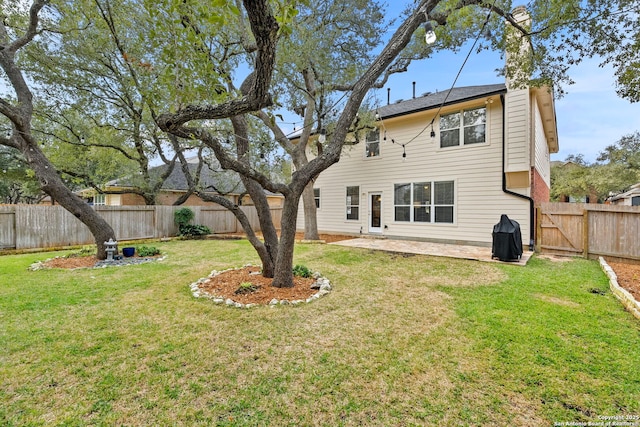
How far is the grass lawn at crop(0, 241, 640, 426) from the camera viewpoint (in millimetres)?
2002

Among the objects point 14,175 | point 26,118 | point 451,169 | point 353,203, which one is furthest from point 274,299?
point 14,175

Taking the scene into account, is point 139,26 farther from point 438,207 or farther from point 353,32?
point 438,207

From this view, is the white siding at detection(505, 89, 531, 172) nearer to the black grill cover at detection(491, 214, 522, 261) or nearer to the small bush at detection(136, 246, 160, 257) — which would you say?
the black grill cover at detection(491, 214, 522, 261)

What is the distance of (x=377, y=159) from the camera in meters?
11.7

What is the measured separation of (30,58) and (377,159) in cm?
1254

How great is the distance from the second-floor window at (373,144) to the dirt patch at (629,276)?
8024 millimetres

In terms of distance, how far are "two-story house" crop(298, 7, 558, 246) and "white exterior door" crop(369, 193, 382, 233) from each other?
0.04 metres

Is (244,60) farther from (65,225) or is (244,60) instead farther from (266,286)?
(65,225)

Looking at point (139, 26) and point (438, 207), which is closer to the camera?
point (139, 26)

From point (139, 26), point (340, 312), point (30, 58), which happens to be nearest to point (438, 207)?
point (340, 312)

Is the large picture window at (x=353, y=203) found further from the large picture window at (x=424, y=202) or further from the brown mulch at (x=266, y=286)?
the brown mulch at (x=266, y=286)

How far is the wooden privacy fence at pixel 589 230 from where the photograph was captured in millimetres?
6770

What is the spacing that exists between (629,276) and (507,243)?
213cm

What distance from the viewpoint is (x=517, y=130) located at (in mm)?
8266
